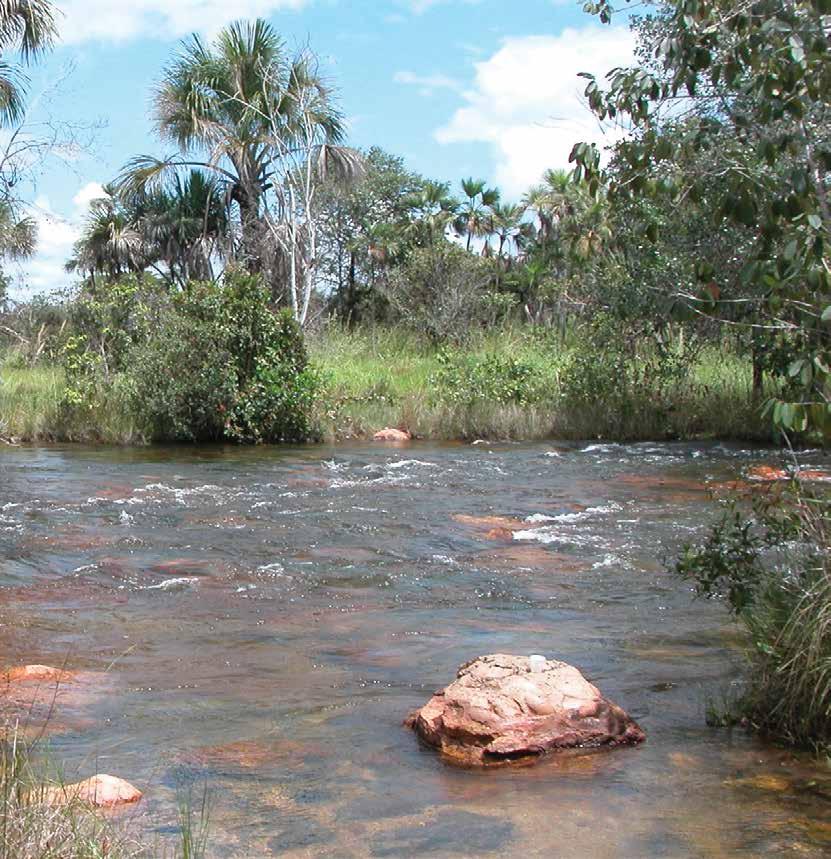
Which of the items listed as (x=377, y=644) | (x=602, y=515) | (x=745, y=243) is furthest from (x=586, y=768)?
(x=745, y=243)

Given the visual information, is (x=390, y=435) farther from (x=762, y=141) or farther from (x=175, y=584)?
(x=762, y=141)

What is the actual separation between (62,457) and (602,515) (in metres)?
9.00

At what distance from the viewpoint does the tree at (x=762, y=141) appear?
436 centimetres

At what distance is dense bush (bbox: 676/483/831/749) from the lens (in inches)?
203

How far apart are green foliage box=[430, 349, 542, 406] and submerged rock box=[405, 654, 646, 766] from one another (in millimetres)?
16051

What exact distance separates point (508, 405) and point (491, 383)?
586 millimetres

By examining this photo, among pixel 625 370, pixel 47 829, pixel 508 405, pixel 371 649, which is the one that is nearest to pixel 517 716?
pixel 371 649

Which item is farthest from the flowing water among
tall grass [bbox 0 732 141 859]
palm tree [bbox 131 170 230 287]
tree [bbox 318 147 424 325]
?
tree [bbox 318 147 424 325]

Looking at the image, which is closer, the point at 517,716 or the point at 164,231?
the point at 517,716

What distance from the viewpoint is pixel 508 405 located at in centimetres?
2162

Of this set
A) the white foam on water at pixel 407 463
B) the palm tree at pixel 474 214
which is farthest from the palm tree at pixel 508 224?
the white foam on water at pixel 407 463

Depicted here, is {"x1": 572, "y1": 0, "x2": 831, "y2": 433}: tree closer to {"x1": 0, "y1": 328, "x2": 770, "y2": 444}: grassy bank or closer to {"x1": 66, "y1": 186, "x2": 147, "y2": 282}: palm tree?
{"x1": 0, "y1": 328, "x2": 770, "y2": 444}: grassy bank

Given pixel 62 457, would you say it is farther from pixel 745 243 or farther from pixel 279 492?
pixel 745 243

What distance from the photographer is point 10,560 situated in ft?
33.1
